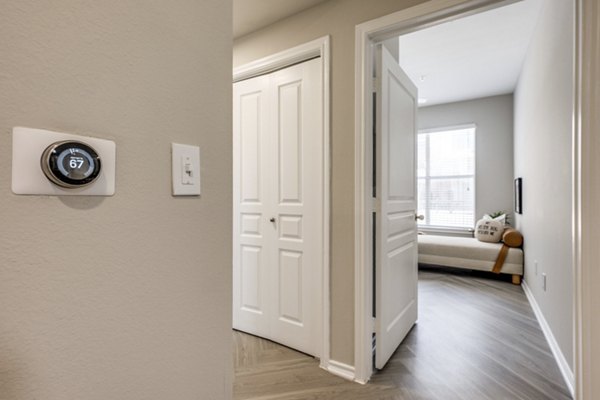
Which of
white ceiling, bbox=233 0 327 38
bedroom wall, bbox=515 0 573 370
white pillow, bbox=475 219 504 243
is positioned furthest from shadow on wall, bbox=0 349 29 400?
white pillow, bbox=475 219 504 243

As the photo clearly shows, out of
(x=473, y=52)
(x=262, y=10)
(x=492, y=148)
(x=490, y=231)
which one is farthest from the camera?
(x=492, y=148)

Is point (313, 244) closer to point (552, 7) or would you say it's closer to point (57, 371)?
point (57, 371)

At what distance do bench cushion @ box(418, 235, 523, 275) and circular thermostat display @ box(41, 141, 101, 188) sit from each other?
474 cm

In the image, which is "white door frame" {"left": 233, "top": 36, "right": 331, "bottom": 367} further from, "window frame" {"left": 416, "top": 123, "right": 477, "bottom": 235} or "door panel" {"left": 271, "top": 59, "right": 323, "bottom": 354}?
"window frame" {"left": 416, "top": 123, "right": 477, "bottom": 235}

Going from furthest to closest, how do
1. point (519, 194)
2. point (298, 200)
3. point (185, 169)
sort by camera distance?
point (519, 194) < point (298, 200) < point (185, 169)

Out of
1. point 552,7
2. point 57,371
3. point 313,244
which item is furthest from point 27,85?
point 552,7

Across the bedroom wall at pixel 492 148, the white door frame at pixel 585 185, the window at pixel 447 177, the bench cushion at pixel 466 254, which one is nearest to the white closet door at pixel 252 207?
the white door frame at pixel 585 185

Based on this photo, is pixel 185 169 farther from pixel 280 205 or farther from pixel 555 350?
pixel 555 350

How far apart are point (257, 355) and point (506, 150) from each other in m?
5.06

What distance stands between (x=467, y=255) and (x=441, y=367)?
2746 millimetres

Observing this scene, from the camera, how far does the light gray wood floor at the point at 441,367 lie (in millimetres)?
1799

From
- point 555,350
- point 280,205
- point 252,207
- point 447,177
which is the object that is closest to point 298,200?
point 280,205

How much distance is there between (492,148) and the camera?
5172 millimetres

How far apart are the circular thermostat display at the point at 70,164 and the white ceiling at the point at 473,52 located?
130 inches
